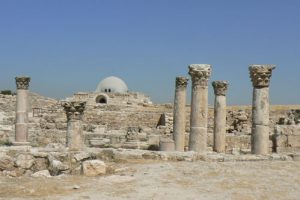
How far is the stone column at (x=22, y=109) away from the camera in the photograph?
70.0 feet

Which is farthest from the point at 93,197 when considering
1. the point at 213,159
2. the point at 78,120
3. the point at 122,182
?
the point at 78,120

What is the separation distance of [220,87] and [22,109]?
926 cm

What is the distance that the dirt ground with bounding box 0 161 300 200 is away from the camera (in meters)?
8.87

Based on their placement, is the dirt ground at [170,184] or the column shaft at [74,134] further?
the column shaft at [74,134]

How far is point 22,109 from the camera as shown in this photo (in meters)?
21.4

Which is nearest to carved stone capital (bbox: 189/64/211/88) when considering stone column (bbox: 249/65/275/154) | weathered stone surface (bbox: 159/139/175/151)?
stone column (bbox: 249/65/275/154)

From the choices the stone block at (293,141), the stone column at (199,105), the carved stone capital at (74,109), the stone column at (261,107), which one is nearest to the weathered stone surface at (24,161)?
the carved stone capital at (74,109)

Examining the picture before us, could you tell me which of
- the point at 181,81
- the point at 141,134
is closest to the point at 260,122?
the point at 181,81

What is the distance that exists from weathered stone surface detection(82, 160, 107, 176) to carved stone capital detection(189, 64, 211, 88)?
18.1 ft

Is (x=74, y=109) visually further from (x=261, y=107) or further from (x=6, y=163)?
(x=261, y=107)

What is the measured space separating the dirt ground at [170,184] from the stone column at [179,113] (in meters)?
7.64

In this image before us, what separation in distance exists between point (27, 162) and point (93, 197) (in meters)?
4.14

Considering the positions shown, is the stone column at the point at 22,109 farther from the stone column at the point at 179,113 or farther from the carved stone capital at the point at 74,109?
the stone column at the point at 179,113

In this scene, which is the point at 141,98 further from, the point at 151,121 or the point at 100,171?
the point at 100,171
